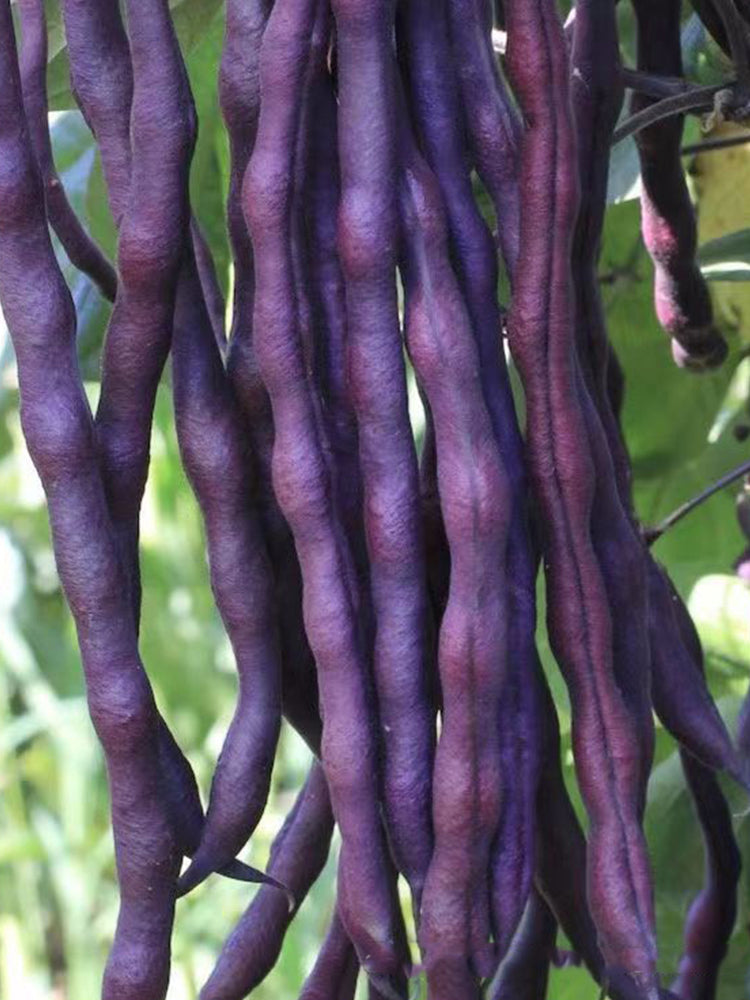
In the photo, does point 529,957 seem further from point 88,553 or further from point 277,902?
point 88,553

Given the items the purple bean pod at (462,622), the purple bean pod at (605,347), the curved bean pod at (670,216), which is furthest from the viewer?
the curved bean pod at (670,216)

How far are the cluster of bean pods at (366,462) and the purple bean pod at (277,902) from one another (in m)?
0.12

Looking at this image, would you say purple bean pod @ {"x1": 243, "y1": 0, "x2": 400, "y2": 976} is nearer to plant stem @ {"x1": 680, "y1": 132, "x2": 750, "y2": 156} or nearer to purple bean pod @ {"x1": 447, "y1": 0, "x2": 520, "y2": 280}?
purple bean pod @ {"x1": 447, "y1": 0, "x2": 520, "y2": 280}

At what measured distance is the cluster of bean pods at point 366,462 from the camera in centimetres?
54

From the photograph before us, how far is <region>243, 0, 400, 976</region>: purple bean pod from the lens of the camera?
1.78 feet

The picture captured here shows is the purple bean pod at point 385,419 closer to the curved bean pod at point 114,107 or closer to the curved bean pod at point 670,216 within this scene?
the curved bean pod at point 114,107

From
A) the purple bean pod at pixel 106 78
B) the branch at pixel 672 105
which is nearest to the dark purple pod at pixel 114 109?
the purple bean pod at pixel 106 78

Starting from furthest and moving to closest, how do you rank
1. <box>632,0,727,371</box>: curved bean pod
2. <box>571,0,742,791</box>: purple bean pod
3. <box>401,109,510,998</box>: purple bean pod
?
<box>632,0,727,371</box>: curved bean pod
<box>571,0,742,791</box>: purple bean pod
<box>401,109,510,998</box>: purple bean pod

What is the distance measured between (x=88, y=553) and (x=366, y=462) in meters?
0.10

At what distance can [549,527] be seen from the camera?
56cm

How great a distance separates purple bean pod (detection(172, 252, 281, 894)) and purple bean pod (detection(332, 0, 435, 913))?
5cm

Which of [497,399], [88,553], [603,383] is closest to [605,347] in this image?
[603,383]

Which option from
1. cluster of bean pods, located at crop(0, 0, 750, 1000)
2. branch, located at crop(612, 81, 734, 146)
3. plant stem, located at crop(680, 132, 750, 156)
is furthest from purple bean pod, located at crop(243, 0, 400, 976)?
plant stem, located at crop(680, 132, 750, 156)

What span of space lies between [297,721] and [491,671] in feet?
0.35
